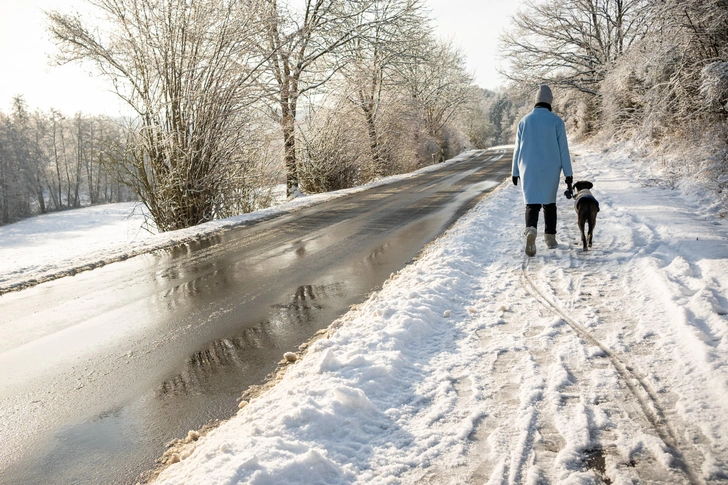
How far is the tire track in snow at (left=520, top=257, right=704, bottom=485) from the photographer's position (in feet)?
6.53

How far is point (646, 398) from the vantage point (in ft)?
8.12

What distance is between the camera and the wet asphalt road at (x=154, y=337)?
8.02 feet

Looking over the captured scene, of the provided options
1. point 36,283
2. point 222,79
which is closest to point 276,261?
point 36,283

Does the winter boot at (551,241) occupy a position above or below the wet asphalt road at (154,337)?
above

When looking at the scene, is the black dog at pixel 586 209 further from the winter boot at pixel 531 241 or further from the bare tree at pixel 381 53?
the bare tree at pixel 381 53

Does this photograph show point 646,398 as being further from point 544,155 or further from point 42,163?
point 42,163

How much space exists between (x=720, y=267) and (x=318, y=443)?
4143 mm

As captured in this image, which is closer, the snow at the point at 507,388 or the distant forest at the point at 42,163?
the snow at the point at 507,388

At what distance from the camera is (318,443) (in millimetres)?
2211

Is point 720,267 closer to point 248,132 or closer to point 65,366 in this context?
point 65,366

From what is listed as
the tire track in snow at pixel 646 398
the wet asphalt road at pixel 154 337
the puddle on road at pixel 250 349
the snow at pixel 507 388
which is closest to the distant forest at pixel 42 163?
the wet asphalt road at pixel 154 337

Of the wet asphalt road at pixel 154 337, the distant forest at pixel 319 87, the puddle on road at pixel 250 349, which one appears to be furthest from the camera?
the distant forest at pixel 319 87

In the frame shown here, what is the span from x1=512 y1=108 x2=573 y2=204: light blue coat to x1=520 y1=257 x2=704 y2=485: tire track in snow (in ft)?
7.58

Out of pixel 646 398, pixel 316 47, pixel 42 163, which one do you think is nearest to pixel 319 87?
pixel 316 47
